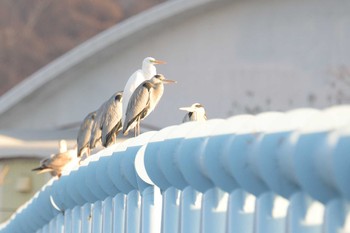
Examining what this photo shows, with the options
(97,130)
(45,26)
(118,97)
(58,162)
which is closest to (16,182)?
(58,162)

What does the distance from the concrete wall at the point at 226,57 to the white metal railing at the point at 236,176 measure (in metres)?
20.9

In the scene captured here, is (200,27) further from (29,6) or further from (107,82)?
(29,6)

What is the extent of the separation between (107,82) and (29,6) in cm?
4825

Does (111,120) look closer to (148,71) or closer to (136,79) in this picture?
(136,79)

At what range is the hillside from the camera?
71062 millimetres

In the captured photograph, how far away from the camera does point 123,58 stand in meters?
29.2

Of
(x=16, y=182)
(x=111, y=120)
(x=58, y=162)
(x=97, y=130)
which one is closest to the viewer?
(x=111, y=120)

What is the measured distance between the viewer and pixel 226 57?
28578 millimetres

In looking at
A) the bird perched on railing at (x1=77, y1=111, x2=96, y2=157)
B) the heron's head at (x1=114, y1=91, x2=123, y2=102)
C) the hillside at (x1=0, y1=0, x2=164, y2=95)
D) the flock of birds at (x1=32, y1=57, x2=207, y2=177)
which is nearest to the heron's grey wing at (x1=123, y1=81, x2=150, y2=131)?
the flock of birds at (x1=32, y1=57, x2=207, y2=177)

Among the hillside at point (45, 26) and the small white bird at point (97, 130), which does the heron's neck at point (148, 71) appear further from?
the hillside at point (45, 26)

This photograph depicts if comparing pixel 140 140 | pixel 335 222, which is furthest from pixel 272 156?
pixel 140 140

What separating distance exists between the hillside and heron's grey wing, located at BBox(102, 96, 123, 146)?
56.1 metres

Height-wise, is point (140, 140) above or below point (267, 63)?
below

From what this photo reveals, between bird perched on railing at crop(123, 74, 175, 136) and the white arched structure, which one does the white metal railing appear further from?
the white arched structure
